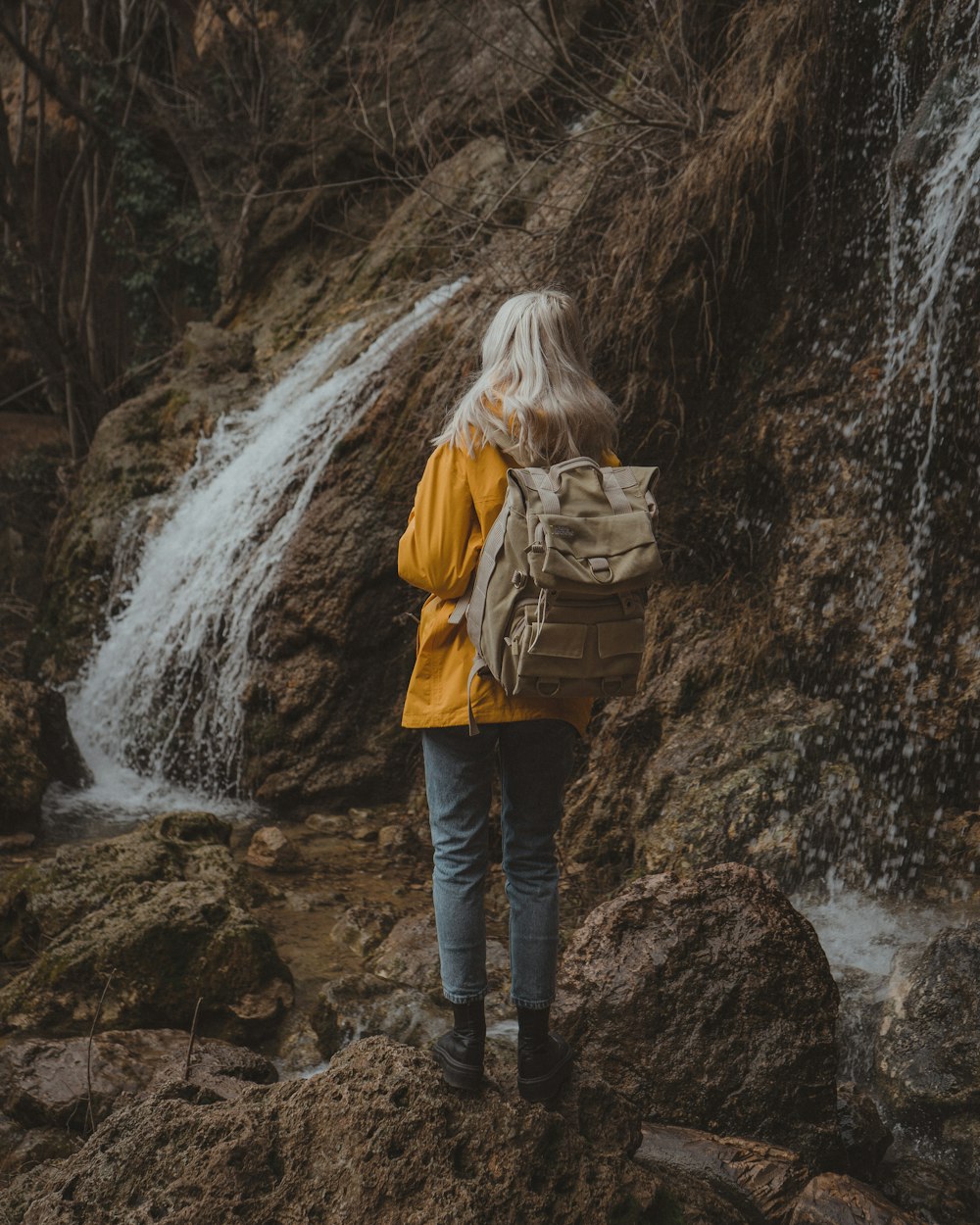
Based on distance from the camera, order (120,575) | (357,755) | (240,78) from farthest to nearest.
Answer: (240,78) < (120,575) < (357,755)

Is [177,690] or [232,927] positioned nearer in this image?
[232,927]

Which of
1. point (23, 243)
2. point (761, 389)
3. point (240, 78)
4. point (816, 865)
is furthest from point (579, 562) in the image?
point (23, 243)

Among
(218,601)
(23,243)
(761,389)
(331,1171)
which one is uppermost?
(23,243)

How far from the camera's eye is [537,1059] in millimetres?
2443

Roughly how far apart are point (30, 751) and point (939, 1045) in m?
4.43

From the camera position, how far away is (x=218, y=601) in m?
6.42

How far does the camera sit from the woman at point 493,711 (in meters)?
2.37

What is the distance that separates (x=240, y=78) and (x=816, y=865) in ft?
29.9

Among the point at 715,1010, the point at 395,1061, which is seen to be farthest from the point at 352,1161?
the point at 715,1010

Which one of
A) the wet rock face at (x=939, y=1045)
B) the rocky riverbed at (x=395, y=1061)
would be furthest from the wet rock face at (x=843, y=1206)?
the wet rock face at (x=939, y=1045)

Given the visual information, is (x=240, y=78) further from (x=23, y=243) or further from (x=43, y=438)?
(x=43, y=438)

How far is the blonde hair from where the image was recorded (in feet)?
7.75

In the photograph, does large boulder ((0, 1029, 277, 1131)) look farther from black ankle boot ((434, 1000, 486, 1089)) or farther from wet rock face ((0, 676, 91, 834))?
wet rock face ((0, 676, 91, 834))

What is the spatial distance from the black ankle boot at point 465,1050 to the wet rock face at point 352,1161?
0.03 m
